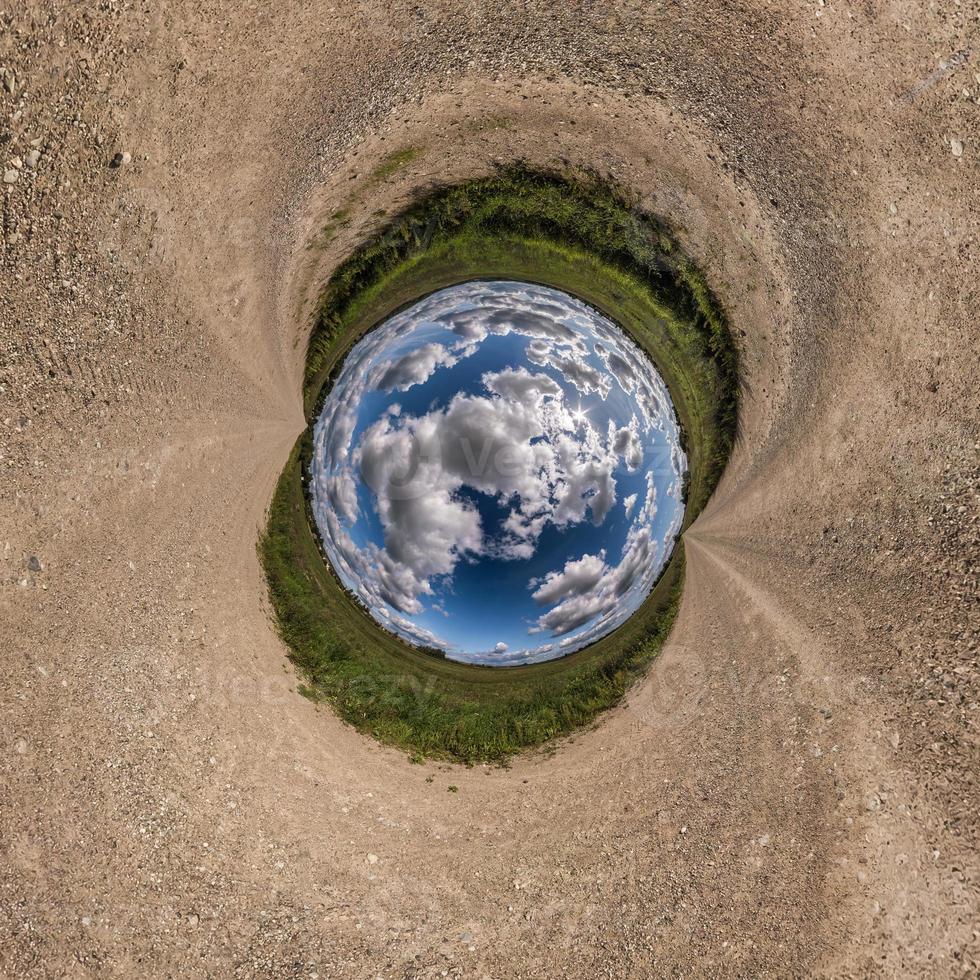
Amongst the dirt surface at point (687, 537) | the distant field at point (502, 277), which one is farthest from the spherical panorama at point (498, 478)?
the dirt surface at point (687, 537)

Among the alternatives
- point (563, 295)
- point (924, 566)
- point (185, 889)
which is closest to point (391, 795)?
point (185, 889)

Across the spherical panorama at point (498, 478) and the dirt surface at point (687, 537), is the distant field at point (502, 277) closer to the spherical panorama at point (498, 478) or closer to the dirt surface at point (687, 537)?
the dirt surface at point (687, 537)

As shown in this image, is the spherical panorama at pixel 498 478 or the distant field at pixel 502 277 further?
the distant field at pixel 502 277

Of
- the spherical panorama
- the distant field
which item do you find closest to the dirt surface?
the distant field

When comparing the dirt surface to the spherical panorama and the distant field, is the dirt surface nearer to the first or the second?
the distant field

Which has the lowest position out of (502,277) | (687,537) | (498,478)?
(498,478)

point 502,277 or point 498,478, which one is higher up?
point 502,277

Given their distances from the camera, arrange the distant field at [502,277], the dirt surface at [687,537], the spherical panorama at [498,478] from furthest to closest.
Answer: the distant field at [502,277]
the dirt surface at [687,537]
the spherical panorama at [498,478]
